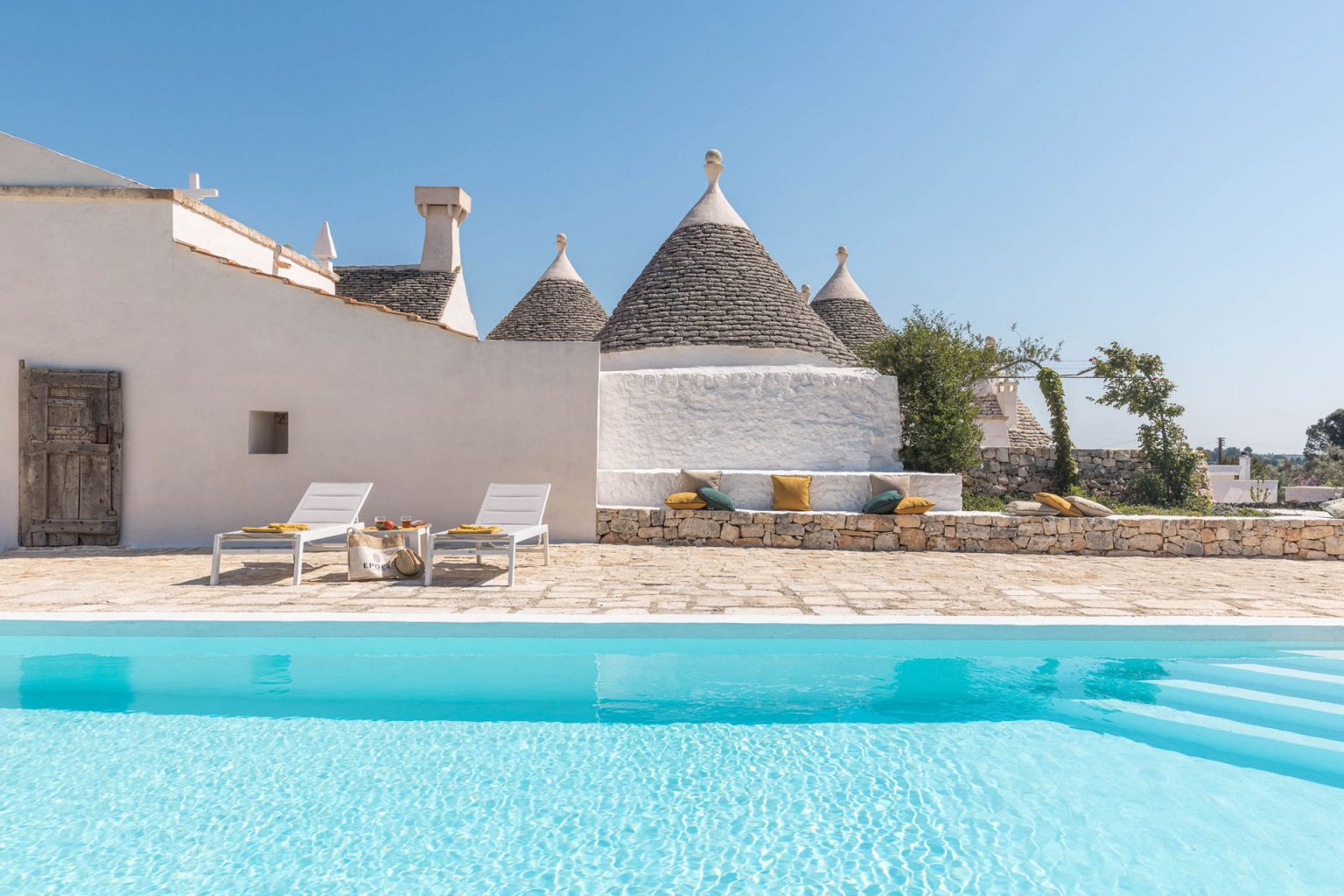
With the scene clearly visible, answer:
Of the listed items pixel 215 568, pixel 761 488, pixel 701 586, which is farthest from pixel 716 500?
pixel 215 568

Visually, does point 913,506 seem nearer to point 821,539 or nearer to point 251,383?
point 821,539

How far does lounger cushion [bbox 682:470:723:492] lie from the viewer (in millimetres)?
11883

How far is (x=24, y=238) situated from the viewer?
1028 centimetres

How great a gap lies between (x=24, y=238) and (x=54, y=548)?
4.32 m

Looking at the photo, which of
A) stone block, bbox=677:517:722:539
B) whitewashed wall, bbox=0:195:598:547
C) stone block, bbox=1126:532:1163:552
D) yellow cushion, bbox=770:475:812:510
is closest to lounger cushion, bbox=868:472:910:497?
yellow cushion, bbox=770:475:812:510

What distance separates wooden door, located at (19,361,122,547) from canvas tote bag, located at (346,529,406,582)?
5.11 m

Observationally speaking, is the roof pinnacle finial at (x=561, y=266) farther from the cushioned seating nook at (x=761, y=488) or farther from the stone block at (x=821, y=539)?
the stone block at (x=821, y=539)

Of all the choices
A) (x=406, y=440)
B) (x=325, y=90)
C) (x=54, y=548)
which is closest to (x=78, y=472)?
(x=54, y=548)

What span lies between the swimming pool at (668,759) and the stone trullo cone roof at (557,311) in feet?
53.2

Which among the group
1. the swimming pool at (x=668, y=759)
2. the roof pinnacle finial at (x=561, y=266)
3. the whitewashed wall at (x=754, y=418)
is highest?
the roof pinnacle finial at (x=561, y=266)

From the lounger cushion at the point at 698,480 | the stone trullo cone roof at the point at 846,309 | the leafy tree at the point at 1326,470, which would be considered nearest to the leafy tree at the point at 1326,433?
the leafy tree at the point at 1326,470

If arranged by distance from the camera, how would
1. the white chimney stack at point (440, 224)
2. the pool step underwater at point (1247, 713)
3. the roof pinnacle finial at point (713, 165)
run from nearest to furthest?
the pool step underwater at point (1247, 713), the roof pinnacle finial at point (713, 165), the white chimney stack at point (440, 224)

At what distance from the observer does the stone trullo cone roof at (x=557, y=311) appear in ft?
71.5

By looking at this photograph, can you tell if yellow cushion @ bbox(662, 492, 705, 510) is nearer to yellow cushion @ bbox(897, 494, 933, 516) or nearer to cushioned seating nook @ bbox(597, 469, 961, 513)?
cushioned seating nook @ bbox(597, 469, 961, 513)
